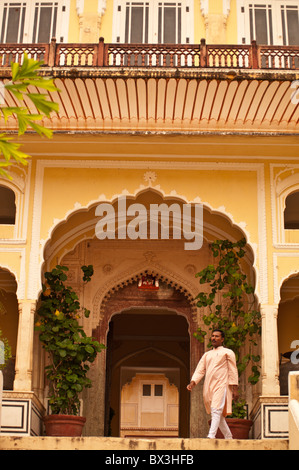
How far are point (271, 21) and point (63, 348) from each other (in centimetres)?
520

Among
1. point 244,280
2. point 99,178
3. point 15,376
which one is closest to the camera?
point 15,376

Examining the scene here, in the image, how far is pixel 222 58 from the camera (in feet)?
34.4

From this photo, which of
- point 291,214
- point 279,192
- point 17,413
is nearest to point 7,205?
point 17,413

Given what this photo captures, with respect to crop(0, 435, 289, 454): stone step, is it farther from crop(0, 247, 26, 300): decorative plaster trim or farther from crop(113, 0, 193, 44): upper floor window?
crop(113, 0, 193, 44): upper floor window

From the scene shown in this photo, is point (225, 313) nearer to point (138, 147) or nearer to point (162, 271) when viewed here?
point (162, 271)

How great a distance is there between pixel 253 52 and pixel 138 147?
5.75ft

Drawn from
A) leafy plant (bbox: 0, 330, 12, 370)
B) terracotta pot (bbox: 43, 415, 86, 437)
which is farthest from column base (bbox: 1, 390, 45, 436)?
leafy plant (bbox: 0, 330, 12, 370)

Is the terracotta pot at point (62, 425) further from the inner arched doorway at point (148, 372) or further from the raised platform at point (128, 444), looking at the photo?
the raised platform at point (128, 444)

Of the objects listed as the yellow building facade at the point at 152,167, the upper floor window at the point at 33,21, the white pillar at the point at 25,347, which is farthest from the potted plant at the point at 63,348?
the upper floor window at the point at 33,21

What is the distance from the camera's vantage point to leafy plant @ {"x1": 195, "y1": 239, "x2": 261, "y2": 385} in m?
10.1

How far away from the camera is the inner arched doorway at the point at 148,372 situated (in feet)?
47.8

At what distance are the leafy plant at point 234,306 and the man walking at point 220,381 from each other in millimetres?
1466

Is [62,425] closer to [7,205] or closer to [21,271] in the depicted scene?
[21,271]

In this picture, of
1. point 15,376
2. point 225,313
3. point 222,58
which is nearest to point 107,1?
point 222,58
